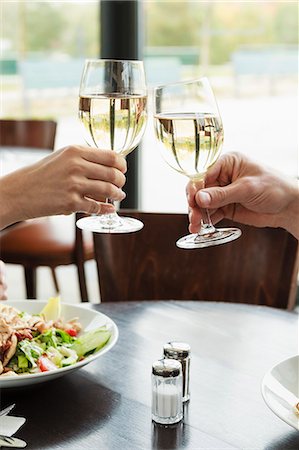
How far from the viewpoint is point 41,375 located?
1.23 metres

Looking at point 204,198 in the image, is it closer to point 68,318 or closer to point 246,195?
point 246,195

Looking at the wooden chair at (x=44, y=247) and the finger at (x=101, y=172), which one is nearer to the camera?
the finger at (x=101, y=172)

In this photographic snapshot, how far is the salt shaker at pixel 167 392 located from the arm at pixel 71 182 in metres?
0.28

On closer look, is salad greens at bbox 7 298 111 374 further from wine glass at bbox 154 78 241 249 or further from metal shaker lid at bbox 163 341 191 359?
wine glass at bbox 154 78 241 249

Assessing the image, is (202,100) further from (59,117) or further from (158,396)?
(59,117)

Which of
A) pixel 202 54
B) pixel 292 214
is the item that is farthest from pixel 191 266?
pixel 202 54

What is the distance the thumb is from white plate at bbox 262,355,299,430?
0.30 metres

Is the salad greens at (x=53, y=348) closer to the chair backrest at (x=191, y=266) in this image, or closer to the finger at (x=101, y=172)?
the finger at (x=101, y=172)

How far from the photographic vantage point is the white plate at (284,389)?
113cm

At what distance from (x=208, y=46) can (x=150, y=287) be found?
1.75 meters

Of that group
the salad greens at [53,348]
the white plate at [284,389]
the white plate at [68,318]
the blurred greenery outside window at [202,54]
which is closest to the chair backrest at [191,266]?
the white plate at [68,318]

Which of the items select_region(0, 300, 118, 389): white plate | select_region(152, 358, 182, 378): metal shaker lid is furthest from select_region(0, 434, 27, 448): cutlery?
select_region(152, 358, 182, 378): metal shaker lid

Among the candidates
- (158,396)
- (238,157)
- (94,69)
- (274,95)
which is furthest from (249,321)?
(274,95)

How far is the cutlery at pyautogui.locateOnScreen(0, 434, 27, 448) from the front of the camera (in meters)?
1.11
